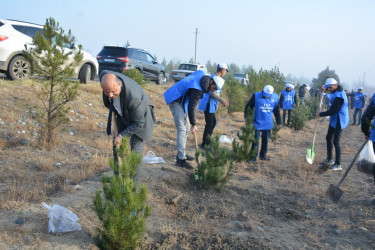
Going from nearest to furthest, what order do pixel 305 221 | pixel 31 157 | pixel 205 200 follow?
pixel 305 221, pixel 205 200, pixel 31 157

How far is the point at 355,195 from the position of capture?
494cm

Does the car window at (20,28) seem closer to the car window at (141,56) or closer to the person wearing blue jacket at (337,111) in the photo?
the car window at (141,56)

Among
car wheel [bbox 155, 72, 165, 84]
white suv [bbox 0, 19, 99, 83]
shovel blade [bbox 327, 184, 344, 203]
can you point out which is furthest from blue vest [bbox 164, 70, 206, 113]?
car wheel [bbox 155, 72, 165, 84]

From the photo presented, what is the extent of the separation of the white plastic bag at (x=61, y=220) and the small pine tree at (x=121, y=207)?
1.75 feet

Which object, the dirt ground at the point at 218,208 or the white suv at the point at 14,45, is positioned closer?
the dirt ground at the point at 218,208

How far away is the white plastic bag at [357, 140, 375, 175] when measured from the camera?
415 cm

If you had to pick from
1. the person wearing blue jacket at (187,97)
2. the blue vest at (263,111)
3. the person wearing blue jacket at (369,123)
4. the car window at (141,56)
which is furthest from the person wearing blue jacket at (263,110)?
the car window at (141,56)

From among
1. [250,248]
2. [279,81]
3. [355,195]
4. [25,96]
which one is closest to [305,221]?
[250,248]

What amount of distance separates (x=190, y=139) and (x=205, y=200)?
400 cm

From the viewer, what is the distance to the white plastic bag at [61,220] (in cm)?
324

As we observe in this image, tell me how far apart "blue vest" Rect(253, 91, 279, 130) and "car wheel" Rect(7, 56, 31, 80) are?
5610 millimetres

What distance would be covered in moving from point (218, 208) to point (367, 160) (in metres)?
1.97

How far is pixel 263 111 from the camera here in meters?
6.20

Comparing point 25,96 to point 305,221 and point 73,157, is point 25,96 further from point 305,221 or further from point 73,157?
point 305,221
